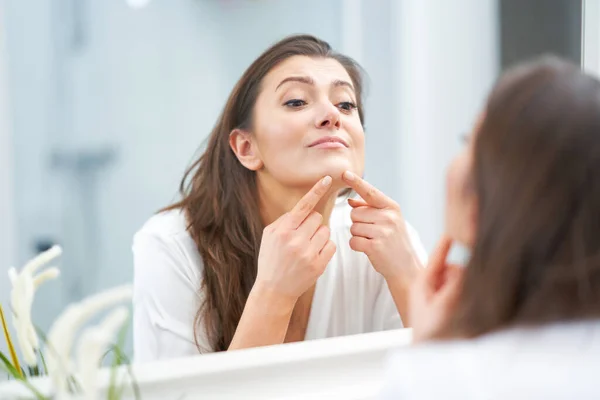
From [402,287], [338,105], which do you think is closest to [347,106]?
[338,105]

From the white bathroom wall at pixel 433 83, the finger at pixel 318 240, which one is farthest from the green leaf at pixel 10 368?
the white bathroom wall at pixel 433 83

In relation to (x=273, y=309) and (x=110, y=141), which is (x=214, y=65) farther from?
(x=273, y=309)

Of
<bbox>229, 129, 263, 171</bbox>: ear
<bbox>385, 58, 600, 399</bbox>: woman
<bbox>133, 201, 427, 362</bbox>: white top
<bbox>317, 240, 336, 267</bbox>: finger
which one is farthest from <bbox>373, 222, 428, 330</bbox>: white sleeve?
<bbox>385, 58, 600, 399</bbox>: woman

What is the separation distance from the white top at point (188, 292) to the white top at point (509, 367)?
14.3 inches

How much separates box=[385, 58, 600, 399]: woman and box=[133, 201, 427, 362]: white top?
0.38 meters

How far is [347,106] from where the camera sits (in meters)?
0.80

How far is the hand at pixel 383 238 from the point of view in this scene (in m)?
0.80

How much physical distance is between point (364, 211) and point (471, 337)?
1.37 feet

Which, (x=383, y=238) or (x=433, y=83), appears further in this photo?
(x=433, y=83)

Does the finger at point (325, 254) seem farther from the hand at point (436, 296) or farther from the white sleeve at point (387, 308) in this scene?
the hand at point (436, 296)

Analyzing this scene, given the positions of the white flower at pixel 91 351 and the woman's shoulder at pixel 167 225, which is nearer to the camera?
the white flower at pixel 91 351

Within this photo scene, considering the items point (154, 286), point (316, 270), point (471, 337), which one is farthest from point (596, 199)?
point (154, 286)

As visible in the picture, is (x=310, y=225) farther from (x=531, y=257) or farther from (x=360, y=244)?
(x=531, y=257)

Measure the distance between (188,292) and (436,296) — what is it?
386mm
